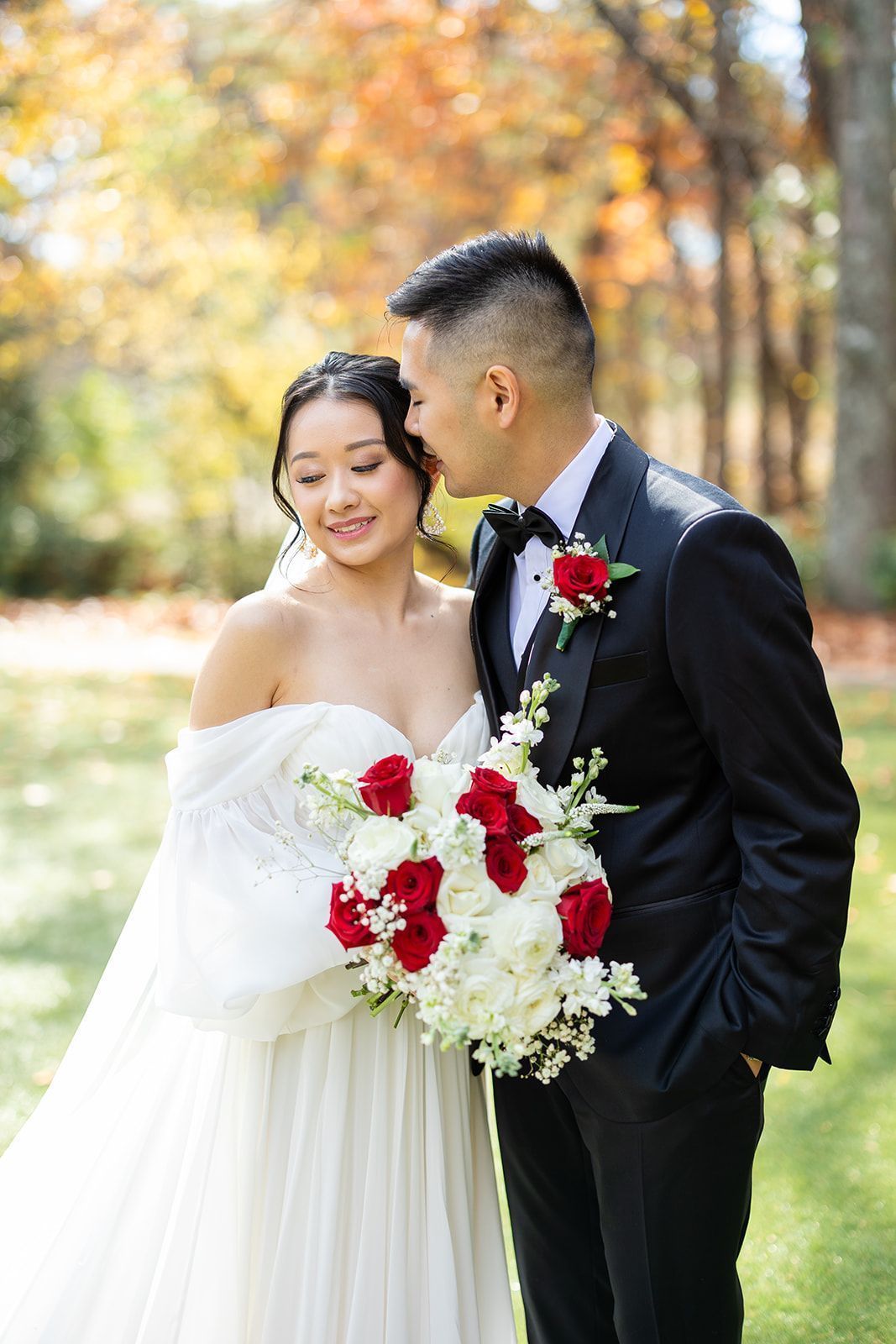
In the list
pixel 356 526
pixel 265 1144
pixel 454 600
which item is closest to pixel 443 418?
pixel 356 526

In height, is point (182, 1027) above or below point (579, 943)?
below

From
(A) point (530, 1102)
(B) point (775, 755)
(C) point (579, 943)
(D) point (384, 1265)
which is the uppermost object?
(B) point (775, 755)

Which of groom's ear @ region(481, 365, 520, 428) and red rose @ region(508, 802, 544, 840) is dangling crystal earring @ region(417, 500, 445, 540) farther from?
red rose @ region(508, 802, 544, 840)

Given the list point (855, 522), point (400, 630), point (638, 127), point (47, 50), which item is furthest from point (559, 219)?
point (400, 630)

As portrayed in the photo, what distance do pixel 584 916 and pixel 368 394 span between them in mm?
1272

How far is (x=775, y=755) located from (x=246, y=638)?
1132 mm

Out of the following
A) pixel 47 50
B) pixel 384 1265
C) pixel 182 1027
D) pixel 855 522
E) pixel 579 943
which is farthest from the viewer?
pixel 855 522

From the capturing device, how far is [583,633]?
2.42m

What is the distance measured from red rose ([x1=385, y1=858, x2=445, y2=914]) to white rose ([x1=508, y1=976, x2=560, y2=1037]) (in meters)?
0.22

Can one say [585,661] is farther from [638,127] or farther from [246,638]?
[638,127]

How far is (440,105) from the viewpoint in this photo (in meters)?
16.4

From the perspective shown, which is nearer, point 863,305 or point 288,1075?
point 288,1075

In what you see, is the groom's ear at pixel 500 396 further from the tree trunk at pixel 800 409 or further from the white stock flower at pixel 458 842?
the tree trunk at pixel 800 409

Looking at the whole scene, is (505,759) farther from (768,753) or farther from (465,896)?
(768,753)
